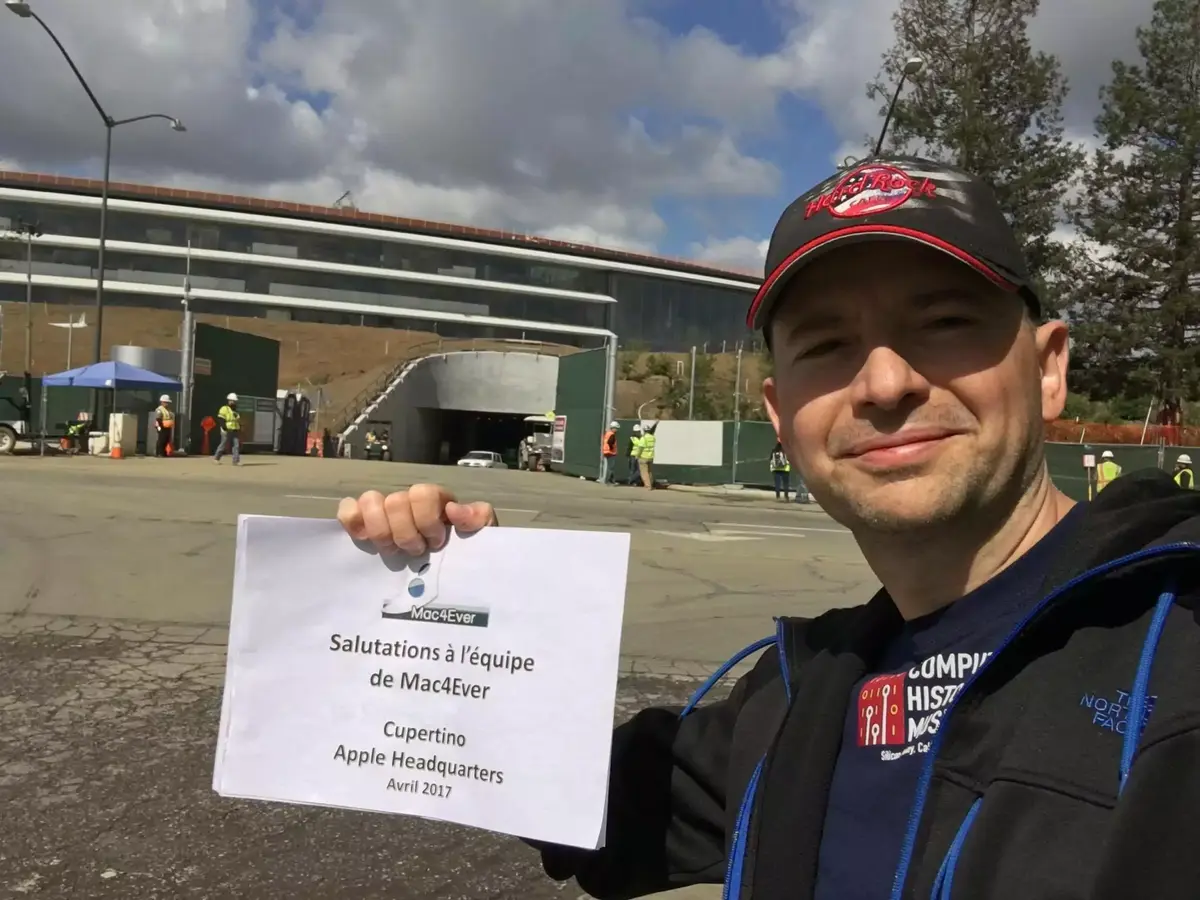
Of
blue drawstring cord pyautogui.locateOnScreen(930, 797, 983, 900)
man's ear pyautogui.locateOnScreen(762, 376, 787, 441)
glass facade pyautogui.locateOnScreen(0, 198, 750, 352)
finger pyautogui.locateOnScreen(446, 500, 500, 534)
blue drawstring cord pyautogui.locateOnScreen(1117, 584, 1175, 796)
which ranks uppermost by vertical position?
glass facade pyautogui.locateOnScreen(0, 198, 750, 352)

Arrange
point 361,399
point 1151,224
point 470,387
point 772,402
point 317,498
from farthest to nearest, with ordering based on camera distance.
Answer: point 470,387
point 361,399
point 1151,224
point 317,498
point 772,402

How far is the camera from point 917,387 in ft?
4.76

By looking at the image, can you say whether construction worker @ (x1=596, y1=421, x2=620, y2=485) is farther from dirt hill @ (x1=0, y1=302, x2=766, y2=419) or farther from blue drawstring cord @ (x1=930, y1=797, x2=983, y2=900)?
dirt hill @ (x1=0, y1=302, x2=766, y2=419)

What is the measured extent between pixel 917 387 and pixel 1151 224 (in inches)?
1577

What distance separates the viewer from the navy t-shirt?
1.24m

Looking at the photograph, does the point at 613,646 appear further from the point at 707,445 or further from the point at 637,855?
the point at 707,445

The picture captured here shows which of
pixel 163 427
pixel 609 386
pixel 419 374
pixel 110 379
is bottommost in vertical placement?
pixel 163 427

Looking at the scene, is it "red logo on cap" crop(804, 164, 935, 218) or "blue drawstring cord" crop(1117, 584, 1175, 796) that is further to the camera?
"red logo on cap" crop(804, 164, 935, 218)

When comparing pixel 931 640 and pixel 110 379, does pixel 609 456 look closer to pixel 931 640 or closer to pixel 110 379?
pixel 110 379

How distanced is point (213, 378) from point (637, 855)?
1197 inches

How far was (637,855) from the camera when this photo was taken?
→ 1.72 m

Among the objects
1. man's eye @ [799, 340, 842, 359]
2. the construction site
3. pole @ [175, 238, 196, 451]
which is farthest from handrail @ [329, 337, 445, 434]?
man's eye @ [799, 340, 842, 359]

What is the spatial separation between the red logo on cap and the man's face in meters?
0.06

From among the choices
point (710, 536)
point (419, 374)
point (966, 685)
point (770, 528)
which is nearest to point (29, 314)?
point (419, 374)
